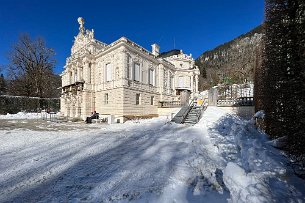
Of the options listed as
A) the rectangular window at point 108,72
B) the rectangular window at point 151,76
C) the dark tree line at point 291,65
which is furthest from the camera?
the rectangular window at point 151,76

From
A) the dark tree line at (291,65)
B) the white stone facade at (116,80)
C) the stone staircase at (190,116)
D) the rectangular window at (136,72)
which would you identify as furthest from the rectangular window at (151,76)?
the dark tree line at (291,65)

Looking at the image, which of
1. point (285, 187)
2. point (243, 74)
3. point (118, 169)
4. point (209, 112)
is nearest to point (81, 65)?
point (209, 112)

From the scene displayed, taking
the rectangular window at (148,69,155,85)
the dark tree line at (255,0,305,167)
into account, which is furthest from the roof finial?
the dark tree line at (255,0,305,167)

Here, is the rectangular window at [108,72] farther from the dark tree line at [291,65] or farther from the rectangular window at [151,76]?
the dark tree line at [291,65]

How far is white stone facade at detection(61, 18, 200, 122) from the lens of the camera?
18.4m

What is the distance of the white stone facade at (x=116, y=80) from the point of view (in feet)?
60.2

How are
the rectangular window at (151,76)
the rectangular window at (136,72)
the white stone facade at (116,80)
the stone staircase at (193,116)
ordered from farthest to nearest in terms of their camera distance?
the rectangular window at (151,76)
the rectangular window at (136,72)
the white stone facade at (116,80)
the stone staircase at (193,116)

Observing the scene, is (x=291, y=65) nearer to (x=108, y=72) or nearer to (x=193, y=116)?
(x=193, y=116)

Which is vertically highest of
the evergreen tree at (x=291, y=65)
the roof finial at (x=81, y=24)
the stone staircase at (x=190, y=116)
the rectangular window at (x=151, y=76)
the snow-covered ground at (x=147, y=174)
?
the roof finial at (x=81, y=24)

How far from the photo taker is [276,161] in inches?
187

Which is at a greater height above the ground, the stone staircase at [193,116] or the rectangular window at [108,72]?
the rectangular window at [108,72]

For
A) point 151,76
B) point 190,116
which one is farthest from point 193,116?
point 151,76

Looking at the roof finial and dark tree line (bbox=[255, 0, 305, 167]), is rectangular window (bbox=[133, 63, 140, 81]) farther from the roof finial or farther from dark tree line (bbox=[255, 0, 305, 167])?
dark tree line (bbox=[255, 0, 305, 167])

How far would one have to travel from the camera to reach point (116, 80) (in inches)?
743
